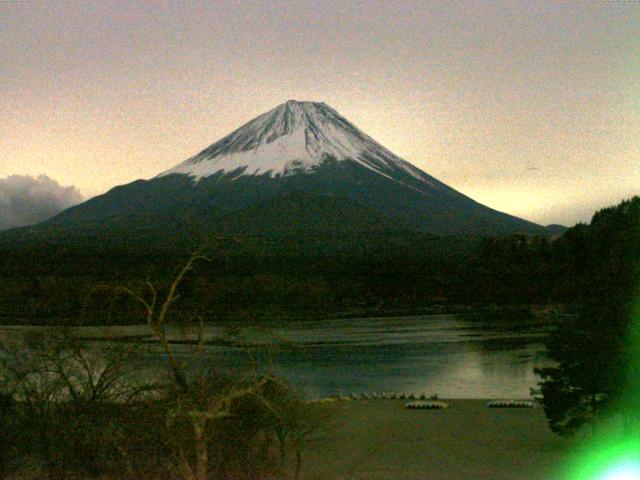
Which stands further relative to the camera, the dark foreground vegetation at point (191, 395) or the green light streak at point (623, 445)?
the green light streak at point (623, 445)

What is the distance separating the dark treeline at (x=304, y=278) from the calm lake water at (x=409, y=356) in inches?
228

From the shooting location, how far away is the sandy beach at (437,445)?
959cm

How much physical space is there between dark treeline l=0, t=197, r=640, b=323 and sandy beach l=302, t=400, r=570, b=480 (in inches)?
919

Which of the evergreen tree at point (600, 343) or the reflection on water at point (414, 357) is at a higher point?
the evergreen tree at point (600, 343)

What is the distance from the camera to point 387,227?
77.2 meters

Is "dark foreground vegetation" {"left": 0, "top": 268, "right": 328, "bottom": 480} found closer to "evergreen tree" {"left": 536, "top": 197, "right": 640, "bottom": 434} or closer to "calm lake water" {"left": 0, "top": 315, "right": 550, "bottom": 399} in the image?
"evergreen tree" {"left": 536, "top": 197, "right": 640, "bottom": 434}

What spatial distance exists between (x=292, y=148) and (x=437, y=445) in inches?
3580

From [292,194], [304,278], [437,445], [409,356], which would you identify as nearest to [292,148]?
[292,194]

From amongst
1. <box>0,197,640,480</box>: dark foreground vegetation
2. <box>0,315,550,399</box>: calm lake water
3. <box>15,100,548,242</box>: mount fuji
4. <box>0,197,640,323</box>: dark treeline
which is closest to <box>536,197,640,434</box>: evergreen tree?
<box>0,197,640,480</box>: dark foreground vegetation

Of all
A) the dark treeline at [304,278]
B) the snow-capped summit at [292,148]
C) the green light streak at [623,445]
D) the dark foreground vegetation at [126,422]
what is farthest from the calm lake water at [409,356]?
the snow-capped summit at [292,148]

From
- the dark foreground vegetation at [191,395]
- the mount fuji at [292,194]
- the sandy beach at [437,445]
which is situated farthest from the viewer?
the mount fuji at [292,194]

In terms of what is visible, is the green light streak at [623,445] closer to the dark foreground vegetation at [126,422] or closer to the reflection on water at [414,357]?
the dark foreground vegetation at [126,422]

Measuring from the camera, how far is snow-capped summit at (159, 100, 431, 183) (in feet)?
322

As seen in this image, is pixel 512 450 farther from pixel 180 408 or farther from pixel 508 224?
pixel 508 224
